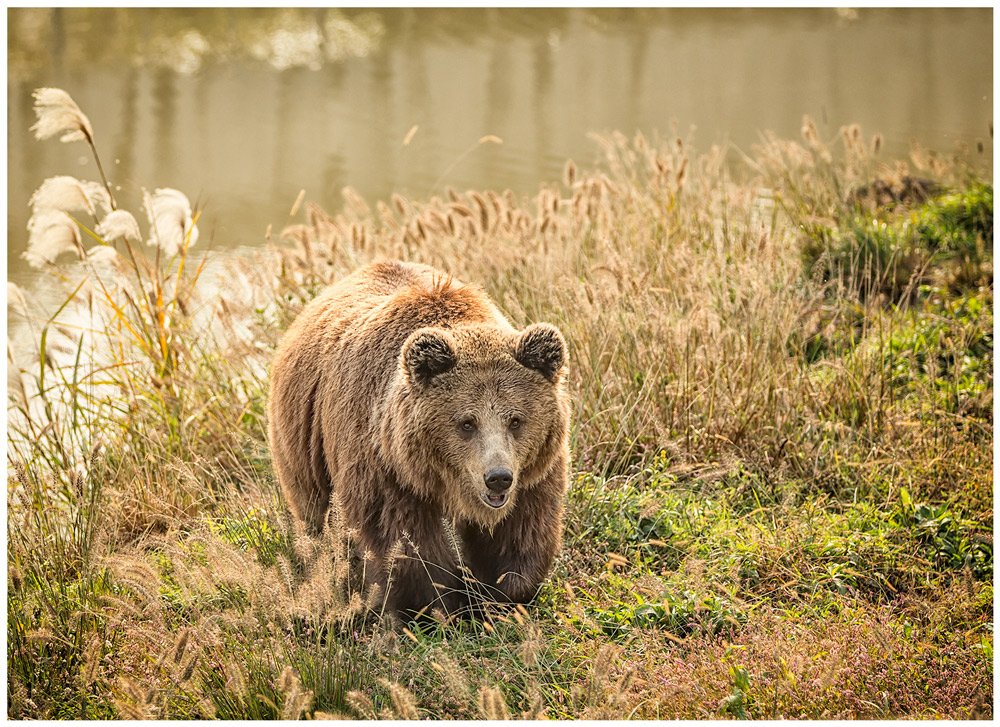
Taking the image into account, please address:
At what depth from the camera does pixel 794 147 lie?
8.82 meters

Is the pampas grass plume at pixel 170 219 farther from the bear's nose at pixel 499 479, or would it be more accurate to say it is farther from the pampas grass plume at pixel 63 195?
the bear's nose at pixel 499 479

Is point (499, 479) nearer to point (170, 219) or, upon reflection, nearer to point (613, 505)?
point (613, 505)

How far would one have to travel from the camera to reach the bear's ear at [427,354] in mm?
3855

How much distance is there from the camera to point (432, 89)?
59.6ft

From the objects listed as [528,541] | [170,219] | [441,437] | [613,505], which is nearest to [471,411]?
[441,437]

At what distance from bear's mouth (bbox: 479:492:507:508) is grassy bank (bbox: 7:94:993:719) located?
460mm

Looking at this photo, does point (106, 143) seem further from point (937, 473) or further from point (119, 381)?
point (937, 473)

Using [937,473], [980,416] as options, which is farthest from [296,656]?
[980,416]

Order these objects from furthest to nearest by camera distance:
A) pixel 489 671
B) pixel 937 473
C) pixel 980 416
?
1. pixel 980 416
2. pixel 937 473
3. pixel 489 671

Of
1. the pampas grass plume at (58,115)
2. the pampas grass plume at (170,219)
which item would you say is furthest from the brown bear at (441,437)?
the pampas grass plume at (58,115)

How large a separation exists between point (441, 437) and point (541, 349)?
22.4 inches

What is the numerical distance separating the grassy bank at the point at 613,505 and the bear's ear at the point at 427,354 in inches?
30.6

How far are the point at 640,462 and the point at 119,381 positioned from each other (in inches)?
139

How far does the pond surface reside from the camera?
14.1m
